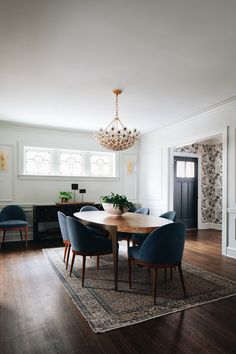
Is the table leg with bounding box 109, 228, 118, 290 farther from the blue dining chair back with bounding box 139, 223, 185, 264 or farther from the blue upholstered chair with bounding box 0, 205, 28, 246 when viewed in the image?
the blue upholstered chair with bounding box 0, 205, 28, 246

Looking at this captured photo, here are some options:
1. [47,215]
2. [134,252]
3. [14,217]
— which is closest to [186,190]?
[47,215]

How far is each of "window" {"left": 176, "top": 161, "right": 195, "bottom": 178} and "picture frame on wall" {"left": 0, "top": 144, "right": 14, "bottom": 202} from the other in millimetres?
4302

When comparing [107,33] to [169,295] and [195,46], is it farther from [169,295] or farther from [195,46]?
[169,295]

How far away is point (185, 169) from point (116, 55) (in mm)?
4896

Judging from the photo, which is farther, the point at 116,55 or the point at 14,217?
the point at 14,217

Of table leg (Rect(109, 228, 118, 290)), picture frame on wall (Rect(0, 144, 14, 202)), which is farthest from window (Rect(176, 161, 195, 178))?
table leg (Rect(109, 228, 118, 290))

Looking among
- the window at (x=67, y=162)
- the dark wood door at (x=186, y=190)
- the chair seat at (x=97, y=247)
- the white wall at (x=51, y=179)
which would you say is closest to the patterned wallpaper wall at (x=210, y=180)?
the dark wood door at (x=186, y=190)

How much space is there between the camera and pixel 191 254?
442 cm

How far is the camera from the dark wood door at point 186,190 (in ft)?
22.8

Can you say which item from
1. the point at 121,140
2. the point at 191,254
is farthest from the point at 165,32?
the point at 191,254

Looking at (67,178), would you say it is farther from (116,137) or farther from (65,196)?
(116,137)

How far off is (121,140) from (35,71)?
1.44m

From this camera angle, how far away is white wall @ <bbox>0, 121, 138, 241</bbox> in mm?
5660

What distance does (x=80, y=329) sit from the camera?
6.74 ft
